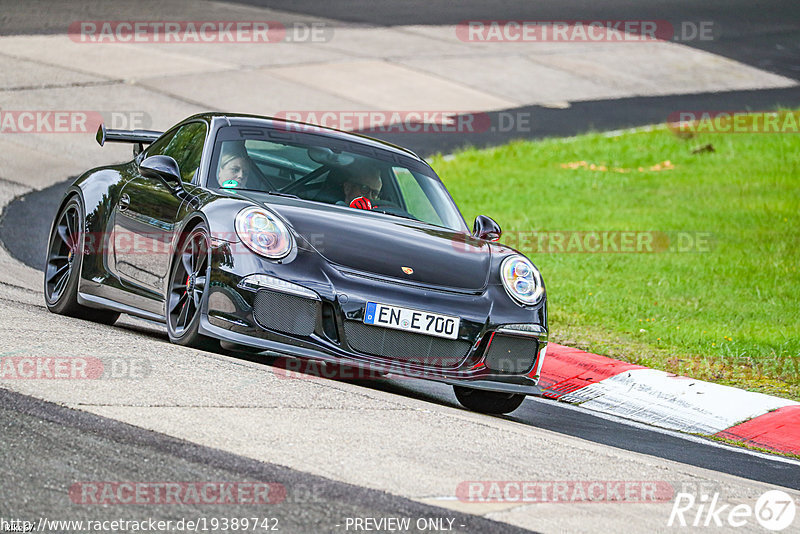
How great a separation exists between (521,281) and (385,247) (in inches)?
30.5

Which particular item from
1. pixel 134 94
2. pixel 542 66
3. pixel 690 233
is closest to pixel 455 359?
pixel 690 233

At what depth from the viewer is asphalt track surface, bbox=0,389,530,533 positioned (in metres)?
3.96

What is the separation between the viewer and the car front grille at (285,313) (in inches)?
239

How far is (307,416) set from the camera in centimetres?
523

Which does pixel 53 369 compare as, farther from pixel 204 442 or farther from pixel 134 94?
pixel 134 94

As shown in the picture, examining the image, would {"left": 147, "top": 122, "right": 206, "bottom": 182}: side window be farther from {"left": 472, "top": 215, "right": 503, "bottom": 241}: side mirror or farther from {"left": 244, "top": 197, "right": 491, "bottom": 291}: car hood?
{"left": 472, "top": 215, "right": 503, "bottom": 241}: side mirror

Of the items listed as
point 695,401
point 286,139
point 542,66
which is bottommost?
point 695,401

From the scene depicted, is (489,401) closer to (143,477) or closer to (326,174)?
(326,174)

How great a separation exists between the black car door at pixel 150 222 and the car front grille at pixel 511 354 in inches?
72.3

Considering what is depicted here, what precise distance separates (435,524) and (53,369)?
2.19 m

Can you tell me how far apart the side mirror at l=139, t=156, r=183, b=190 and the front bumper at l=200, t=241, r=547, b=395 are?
0.92 metres

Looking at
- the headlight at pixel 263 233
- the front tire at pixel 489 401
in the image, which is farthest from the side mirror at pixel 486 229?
the headlight at pixel 263 233

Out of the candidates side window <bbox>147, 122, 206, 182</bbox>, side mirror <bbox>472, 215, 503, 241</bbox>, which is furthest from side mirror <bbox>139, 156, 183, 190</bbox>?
side mirror <bbox>472, 215, 503, 241</bbox>

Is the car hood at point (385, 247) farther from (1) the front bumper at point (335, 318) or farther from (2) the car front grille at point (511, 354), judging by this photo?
(2) the car front grille at point (511, 354)
